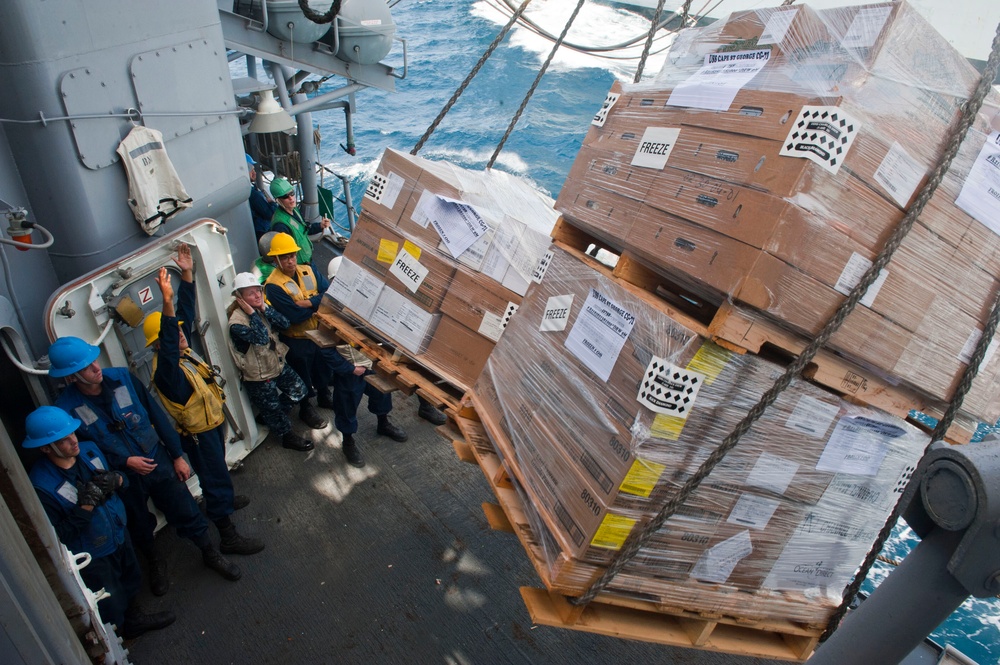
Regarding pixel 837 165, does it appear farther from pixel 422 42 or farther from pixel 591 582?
pixel 422 42

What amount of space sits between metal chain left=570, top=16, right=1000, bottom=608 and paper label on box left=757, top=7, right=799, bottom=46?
680 millimetres

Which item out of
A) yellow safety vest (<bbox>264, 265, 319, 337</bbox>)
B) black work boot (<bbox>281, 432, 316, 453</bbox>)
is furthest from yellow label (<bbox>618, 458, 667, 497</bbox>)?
black work boot (<bbox>281, 432, 316, 453</bbox>)

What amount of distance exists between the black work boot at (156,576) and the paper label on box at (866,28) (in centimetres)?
520

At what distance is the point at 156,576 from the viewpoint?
15.2ft

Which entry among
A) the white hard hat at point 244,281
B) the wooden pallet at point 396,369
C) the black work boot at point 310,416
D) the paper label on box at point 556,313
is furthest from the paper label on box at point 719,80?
the black work boot at point 310,416

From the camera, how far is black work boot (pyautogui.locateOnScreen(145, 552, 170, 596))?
182 inches

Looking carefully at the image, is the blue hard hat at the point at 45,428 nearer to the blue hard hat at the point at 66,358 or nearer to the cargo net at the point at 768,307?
the blue hard hat at the point at 66,358

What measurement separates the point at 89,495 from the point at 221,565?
1312 millimetres

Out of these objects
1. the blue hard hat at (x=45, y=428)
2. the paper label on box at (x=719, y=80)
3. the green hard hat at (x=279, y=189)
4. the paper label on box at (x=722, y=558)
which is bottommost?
the blue hard hat at (x=45, y=428)

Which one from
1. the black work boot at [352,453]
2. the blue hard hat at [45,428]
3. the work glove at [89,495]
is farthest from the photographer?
the black work boot at [352,453]

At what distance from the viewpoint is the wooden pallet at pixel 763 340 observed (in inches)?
88.6

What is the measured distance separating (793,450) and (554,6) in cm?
3404

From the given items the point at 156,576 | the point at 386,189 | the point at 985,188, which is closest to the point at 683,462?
the point at 985,188

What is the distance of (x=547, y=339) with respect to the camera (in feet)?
9.96
